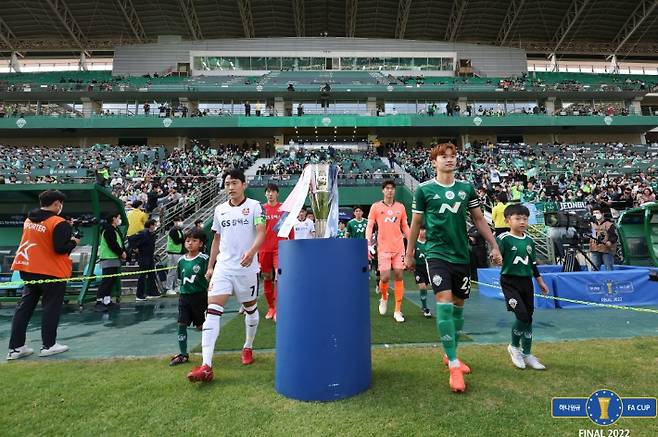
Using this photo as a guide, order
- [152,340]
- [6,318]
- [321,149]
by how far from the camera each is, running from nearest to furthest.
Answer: [152,340] < [6,318] < [321,149]

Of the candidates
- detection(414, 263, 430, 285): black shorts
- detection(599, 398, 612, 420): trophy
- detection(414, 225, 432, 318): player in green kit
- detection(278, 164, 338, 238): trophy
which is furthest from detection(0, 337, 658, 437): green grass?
detection(414, 263, 430, 285): black shorts

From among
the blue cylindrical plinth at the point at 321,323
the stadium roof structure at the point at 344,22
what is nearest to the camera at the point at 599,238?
the blue cylindrical plinth at the point at 321,323

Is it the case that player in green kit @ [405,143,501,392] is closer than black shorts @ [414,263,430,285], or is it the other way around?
player in green kit @ [405,143,501,392]

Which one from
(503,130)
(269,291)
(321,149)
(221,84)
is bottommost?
(269,291)

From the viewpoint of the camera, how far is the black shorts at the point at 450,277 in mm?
3396

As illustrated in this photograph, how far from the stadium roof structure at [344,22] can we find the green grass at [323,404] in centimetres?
4343

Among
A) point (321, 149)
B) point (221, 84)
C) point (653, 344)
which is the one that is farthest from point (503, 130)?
point (653, 344)

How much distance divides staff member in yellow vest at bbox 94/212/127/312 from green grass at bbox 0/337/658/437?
4048 millimetres

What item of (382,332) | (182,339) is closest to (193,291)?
(182,339)

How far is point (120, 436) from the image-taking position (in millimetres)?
2428

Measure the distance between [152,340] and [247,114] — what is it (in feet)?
104

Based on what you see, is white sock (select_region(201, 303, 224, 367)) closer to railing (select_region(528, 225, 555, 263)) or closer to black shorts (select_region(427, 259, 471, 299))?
black shorts (select_region(427, 259, 471, 299))

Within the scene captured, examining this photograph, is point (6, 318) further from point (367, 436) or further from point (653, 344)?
point (653, 344)

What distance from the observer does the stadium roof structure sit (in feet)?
131
